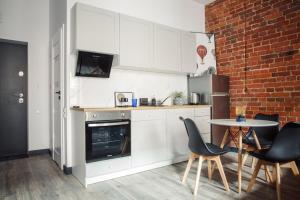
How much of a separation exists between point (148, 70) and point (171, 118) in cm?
98

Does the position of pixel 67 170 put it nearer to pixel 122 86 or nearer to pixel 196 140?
pixel 122 86

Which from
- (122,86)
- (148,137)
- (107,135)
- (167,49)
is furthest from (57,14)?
(148,137)

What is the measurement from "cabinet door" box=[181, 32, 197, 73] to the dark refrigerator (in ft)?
0.89

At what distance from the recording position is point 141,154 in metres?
3.11

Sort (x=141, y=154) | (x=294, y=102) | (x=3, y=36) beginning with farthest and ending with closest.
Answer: (x=3, y=36)
(x=294, y=102)
(x=141, y=154)

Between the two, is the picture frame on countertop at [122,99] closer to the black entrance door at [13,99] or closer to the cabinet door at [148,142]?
the cabinet door at [148,142]

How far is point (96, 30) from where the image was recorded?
3041 millimetres

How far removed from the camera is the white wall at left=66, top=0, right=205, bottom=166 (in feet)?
10.4

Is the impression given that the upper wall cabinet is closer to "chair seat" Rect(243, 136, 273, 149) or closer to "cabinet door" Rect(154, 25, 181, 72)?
"cabinet door" Rect(154, 25, 181, 72)

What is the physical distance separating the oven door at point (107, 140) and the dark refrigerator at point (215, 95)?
1812 mm

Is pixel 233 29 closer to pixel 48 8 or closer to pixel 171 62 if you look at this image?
pixel 171 62

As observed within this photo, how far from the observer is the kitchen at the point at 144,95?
8.70 feet

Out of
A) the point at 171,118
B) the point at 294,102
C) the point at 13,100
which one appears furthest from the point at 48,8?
the point at 294,102

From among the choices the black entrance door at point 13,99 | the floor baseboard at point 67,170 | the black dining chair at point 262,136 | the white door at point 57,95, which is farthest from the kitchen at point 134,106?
the black entrance door at point 13,99
